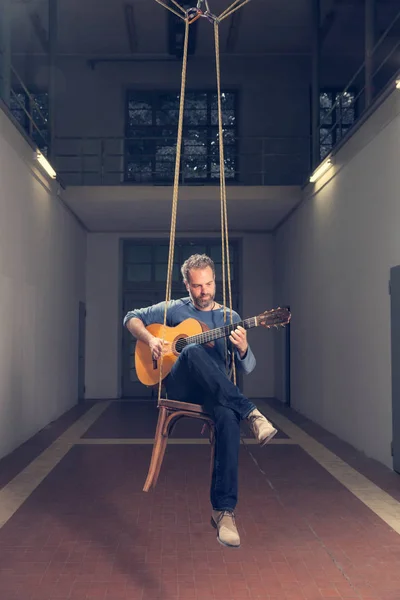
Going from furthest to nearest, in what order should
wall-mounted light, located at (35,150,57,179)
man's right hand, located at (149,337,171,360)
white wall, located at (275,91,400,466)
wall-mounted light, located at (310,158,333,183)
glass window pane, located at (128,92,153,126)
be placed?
glass window pane, located at (128,92,153,126) < wall-mounted light, located at (310,158,333,183) < wall-mounted light, located at (35,150,57,179) < white wall, located at (275,91,400,466) < man's right hand, located at (149,337,171,360)

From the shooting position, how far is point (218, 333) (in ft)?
11.4

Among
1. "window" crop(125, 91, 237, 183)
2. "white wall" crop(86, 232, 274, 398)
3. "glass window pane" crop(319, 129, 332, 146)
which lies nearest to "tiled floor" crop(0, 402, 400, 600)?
"white wall" crop(86, 232, 274, 398)

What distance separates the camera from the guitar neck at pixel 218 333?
11.1 feet

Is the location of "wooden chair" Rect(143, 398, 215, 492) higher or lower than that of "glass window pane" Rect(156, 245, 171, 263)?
lower

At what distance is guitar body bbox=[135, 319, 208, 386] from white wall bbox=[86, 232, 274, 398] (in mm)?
8627

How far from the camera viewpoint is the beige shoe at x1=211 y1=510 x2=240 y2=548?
3.07 m

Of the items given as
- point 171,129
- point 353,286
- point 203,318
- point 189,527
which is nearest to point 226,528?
point 189,527

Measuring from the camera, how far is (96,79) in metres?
11.8

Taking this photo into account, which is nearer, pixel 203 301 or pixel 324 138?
pixel 203 301

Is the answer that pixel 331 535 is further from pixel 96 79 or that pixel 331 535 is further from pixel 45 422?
pixel 96 79

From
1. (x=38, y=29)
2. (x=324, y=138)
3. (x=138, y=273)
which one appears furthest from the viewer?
(x=138, y=273)

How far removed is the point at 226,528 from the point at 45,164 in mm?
5924

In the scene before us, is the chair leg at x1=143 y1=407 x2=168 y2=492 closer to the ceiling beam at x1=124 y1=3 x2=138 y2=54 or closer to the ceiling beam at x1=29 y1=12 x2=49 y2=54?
the ceiling beam at x1=124 y1=3 x2=138 y2=54

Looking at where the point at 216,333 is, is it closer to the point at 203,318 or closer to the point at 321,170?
the point at 203,318
